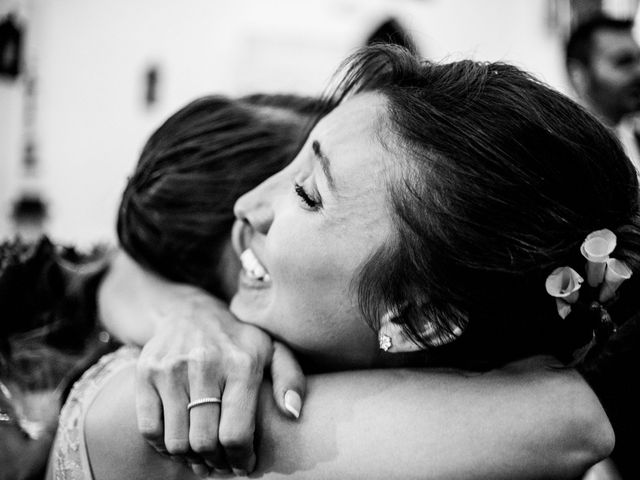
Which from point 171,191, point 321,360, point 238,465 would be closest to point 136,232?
point 171,191

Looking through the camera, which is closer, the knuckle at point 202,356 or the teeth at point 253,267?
the knuckle at point 202,356

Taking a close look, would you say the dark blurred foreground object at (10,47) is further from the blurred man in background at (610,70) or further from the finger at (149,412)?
the finger at (149,412)

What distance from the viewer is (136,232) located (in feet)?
4.70

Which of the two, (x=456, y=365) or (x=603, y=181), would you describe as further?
(x=456, y=365)

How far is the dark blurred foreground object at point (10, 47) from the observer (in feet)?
14.9

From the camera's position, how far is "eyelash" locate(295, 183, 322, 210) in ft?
3.16

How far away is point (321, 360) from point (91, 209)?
4.42 meters

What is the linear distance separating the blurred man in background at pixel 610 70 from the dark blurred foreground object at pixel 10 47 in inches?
160

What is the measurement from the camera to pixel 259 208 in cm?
106

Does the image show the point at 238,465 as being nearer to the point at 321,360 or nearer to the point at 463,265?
the point at 321,360

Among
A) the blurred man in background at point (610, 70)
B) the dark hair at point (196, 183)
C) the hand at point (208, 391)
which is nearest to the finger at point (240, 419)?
the hand at point (208, 391)

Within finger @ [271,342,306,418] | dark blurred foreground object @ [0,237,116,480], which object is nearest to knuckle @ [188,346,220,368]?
finger @ [271,342,306,418]

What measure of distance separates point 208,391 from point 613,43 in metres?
3.36

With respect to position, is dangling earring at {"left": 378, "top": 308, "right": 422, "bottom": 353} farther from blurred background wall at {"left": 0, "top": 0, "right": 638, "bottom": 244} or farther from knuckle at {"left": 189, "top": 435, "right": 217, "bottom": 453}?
blurred background wall at {"left": 0, "top": 0, "right": 638, "bottom": 244}
